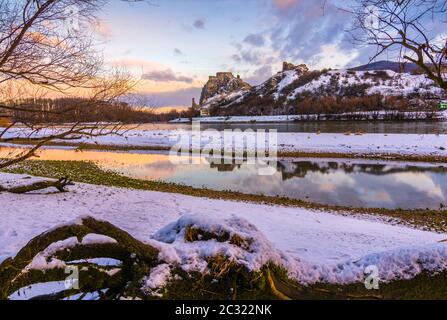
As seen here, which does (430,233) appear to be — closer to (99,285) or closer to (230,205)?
(230,205)

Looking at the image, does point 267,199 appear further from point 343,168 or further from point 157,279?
point 157,279

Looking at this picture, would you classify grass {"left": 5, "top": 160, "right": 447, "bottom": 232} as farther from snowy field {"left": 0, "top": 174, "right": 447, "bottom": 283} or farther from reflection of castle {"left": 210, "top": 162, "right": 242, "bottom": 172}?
reflection of castle {"left": 210, "top": 162, "right": 242, "bottom": 172}

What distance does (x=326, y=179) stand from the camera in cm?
2047

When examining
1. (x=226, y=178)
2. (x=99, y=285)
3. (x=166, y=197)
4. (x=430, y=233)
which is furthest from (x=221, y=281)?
(x=226, y=178)

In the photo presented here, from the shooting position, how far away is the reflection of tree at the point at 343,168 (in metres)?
22.6

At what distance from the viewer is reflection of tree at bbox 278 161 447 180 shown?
22641 mm

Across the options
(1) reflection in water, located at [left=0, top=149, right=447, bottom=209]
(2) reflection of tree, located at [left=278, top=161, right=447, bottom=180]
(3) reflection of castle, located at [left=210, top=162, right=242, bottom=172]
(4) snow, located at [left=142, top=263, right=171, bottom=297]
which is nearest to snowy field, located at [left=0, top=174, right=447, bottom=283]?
(4) snow, located at [left=142, top=263, right=171, bottom=297]

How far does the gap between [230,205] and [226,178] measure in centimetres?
804

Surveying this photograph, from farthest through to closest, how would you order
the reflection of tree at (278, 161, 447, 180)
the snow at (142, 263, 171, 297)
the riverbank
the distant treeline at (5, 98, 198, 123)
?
the riverbank < the reflection of tree at (278, 161, 447, 180) < the distant treeline at (5, 98, 198, 123) < the snow at (142, 263, 171, 297)

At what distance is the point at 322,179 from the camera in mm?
20500

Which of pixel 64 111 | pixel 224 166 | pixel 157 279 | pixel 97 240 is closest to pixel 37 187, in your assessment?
pixel 64 111

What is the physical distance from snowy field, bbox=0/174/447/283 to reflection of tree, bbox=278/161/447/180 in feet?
33.1

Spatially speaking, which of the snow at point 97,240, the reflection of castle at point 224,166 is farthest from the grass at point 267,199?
the snow at point 97,240

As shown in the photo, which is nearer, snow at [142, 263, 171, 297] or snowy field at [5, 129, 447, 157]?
snow at [142, 263, 171, 297]
